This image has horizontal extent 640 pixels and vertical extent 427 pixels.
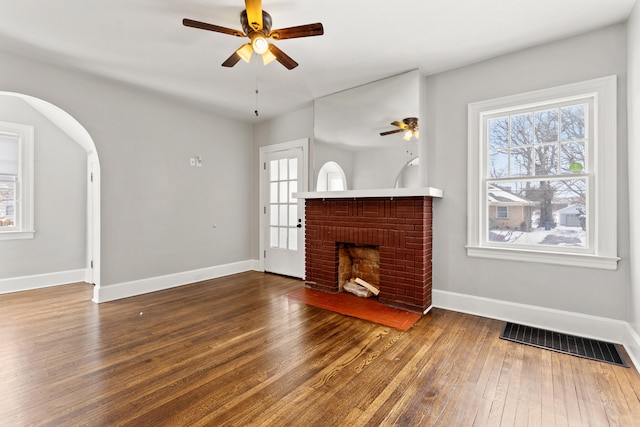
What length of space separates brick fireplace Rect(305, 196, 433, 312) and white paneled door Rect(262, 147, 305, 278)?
2.25 ft

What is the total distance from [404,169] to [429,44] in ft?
4.27

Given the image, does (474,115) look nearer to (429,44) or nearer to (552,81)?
(552,81)

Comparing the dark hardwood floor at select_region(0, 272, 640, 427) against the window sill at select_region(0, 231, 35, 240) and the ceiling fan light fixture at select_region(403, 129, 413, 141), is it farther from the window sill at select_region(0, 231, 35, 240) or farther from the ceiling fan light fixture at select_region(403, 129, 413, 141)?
the ceiling fan light fixture at select_region(403, 129, 413, 141)

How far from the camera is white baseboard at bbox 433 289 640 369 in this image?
8.28ft

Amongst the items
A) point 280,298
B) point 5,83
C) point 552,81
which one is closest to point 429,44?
point 552,81

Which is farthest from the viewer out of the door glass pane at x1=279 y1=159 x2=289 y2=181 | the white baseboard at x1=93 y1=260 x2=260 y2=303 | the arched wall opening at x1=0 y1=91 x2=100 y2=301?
the door glass pane at x1=279 y1=159 x2=289 y2=181

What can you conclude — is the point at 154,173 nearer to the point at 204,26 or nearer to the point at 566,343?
the point at 204,26

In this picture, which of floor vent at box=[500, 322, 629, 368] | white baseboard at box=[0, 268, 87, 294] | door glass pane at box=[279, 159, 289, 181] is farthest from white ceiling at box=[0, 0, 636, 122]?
white baseboard at box=[0, 268, 87, 294]

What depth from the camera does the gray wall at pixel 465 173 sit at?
2596mm

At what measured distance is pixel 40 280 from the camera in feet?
14.2

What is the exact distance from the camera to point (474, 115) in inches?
129

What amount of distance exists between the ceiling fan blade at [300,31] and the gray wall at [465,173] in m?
1.94

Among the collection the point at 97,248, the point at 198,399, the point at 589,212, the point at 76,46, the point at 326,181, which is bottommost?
the point at 198,399

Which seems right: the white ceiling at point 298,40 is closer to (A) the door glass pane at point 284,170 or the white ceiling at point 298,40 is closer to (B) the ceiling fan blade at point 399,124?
(B) the ceiling fan blade at point 399,124
